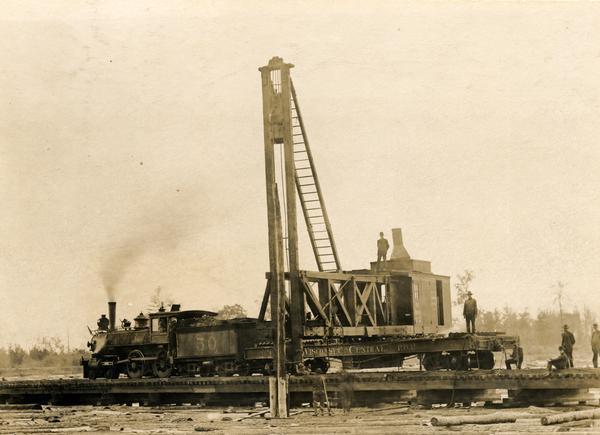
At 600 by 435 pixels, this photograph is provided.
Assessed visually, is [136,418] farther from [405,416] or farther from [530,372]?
[530,372]

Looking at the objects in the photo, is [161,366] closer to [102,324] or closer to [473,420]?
[102,324]

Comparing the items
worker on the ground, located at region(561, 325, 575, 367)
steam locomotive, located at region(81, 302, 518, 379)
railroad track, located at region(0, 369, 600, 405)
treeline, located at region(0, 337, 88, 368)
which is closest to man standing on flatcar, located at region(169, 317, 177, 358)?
steam locomotive, located at region(81, 302, 518, 379)

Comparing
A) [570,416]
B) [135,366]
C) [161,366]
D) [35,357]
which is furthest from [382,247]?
[35,357]

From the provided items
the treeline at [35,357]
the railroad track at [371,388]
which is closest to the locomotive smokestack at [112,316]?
the railroad track at [371,388]

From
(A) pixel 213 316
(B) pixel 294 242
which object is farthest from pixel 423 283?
(A) pixel 213 316

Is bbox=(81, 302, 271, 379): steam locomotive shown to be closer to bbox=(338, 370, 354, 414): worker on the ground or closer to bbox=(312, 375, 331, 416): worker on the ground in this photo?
bbox=(312, 375, 331, 416): worker on the ground

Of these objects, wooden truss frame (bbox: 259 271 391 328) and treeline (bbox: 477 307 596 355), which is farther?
treeline (bbox: 477 307 596 355)
